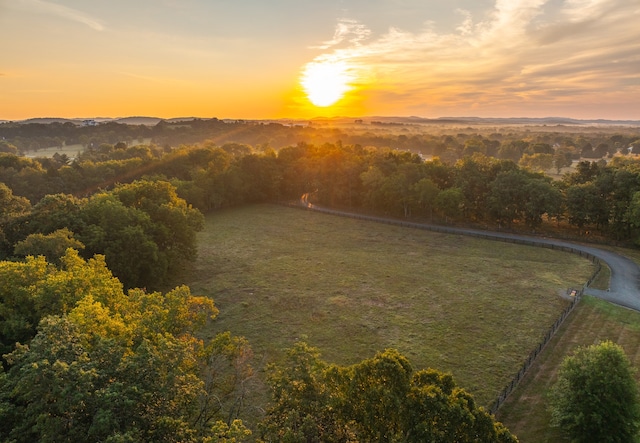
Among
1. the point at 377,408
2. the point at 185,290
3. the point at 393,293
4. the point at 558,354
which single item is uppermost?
the point at 185,290

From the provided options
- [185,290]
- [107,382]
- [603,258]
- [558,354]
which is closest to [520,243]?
[603,258]

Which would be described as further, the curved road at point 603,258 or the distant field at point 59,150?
the distant field at point 59,150

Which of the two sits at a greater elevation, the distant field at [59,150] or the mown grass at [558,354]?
the distant field at [59,150]

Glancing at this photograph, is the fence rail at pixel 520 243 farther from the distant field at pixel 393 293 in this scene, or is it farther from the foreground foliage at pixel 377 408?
the foreground foliage at pixel 377 408

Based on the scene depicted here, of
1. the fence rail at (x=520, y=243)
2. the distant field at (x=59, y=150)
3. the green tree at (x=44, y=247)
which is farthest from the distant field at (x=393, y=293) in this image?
the distant field at (x=59, y=150)

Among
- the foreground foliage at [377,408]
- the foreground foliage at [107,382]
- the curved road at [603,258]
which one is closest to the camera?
the foreground foliage at [107,382]

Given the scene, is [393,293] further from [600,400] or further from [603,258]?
A: [603,258]

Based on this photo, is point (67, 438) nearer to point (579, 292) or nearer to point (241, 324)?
point (241, 324)
